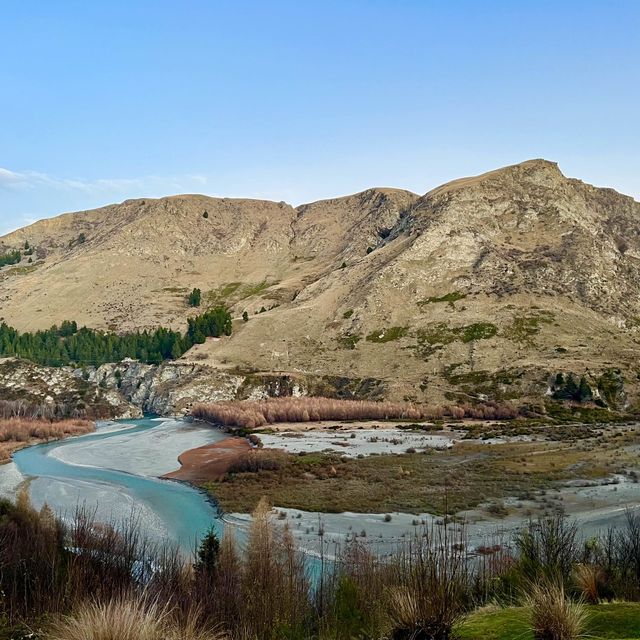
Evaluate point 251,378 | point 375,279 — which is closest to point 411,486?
point 251,378

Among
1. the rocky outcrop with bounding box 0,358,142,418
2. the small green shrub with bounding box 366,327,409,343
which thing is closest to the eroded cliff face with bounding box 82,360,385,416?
the rocky outcrop with bounding box 0,358,142,418

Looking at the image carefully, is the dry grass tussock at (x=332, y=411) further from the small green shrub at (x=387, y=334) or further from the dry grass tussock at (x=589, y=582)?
the dry grass tussock at (x=589, y=582)

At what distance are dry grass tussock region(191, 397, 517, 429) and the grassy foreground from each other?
306ft

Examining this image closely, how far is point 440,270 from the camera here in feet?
541

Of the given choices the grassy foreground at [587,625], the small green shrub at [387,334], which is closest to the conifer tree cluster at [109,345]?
the small green shrub at [387,334]

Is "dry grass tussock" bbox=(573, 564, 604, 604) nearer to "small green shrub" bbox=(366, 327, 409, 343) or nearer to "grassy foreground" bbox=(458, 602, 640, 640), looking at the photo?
"grassy foreground" bbox=(458, 602, 640, 640)

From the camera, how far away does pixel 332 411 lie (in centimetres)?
10944

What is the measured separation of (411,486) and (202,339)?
404ft

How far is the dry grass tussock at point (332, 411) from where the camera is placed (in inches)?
4060

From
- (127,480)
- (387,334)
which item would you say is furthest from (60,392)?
(127,480)

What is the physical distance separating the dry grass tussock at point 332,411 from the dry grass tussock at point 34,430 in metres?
26.3

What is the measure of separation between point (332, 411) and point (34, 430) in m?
55.9

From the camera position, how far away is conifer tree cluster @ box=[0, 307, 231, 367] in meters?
167

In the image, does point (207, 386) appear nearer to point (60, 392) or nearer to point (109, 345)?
point (60, 392)
